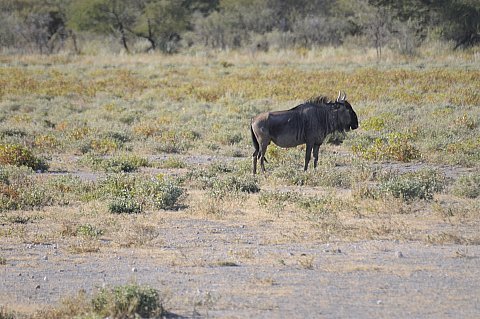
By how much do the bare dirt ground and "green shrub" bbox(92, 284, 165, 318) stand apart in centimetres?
27

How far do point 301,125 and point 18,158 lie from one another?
5664 mm

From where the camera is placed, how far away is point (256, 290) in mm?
7215

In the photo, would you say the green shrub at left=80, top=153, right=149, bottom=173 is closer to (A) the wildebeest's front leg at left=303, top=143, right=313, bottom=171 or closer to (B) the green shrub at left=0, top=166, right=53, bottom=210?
(B) the green shrub at left=0, top=166, right=53, bottom=210

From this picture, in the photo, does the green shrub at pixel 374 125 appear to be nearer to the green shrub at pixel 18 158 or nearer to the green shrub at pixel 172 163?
the green shrub at pixel 172 163

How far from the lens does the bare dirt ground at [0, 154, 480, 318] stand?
6.73 m

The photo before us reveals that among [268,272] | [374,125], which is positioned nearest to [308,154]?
[374,125]

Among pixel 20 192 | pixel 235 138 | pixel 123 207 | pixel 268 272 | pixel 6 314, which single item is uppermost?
pixel 6 314

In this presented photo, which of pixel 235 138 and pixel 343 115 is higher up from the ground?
pixel 343 115

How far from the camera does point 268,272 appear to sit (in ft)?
25.8

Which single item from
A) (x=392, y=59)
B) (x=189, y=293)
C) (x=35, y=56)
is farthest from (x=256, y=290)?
(x=35, y=56)

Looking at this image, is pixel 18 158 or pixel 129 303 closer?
pixel 129 303

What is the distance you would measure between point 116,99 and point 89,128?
→ 6.43 meters

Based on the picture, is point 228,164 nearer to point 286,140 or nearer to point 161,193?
point 286,140

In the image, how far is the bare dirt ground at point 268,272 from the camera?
6.73m
